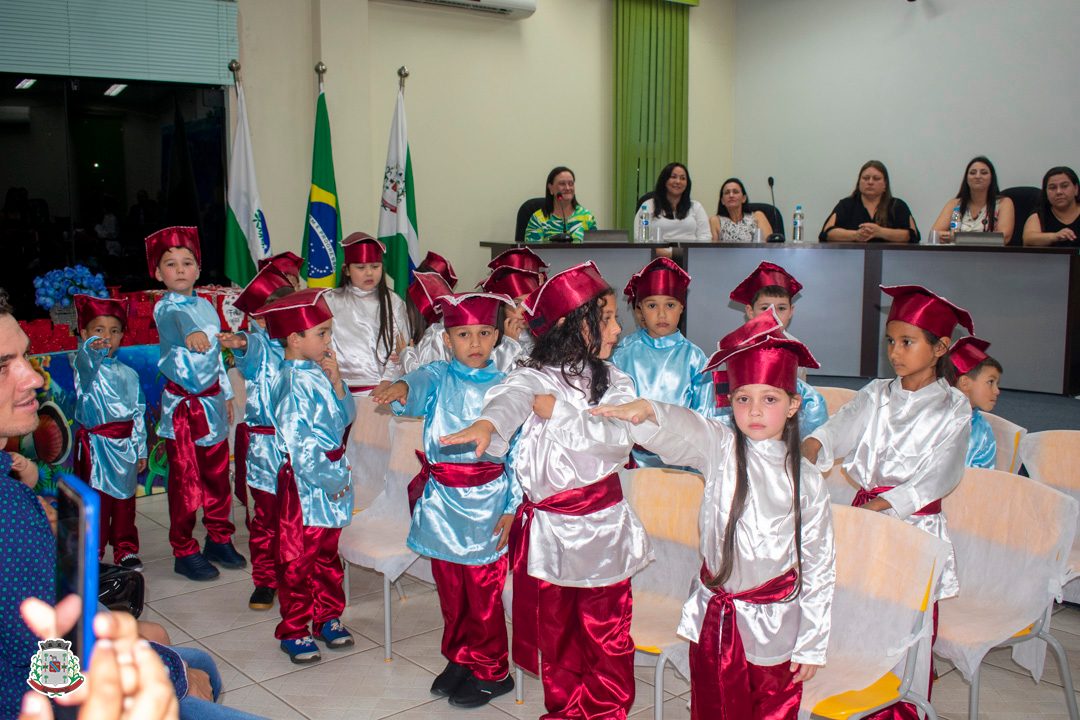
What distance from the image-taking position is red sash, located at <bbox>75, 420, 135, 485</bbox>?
401 cm

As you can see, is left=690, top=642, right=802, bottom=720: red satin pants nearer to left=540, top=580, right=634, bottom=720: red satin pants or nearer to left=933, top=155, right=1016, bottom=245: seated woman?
left=540, top=580, right=634, bottom=720: red satin pants

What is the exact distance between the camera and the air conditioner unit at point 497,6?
7770 mm

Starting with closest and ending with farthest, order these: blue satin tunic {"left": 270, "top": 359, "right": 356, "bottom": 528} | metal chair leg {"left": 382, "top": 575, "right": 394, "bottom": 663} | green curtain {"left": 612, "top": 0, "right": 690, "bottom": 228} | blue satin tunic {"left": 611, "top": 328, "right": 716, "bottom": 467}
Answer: blue satin tunic {"left": 270, "top": 359, "right": 356, "bottom": 528} < metal chair leg {"left": 382, "top": 575, "right": 394, "bottom": 663} < blue satin tunic {"left": 611, "top": 328, "right": 716, "bottom": 467} < green curtain {"left": 612, "top": 0, "right": 690, "bottom": 228}

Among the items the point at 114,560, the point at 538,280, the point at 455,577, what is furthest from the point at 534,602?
the point at 114,560

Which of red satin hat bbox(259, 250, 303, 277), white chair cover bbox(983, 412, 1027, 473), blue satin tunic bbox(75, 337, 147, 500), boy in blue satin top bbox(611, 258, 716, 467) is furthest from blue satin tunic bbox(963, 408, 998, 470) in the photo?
blue satin tunic bbox(75, 337, 147, 500)

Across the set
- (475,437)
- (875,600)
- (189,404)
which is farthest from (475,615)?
(189,404)

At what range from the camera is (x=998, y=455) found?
132 inches

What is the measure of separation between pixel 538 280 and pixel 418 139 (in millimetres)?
4398

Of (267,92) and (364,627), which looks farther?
(267,92)

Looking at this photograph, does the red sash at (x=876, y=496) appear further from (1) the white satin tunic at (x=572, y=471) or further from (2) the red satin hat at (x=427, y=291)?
(2) the red satin hat at (x=427, y=291)

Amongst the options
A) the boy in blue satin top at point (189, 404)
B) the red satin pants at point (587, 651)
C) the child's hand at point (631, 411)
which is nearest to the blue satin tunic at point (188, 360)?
the boy in blue satin top at point (189, 404)

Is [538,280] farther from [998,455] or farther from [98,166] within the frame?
[98,166]

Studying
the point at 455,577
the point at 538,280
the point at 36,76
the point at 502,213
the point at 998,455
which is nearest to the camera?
the point at 455,577

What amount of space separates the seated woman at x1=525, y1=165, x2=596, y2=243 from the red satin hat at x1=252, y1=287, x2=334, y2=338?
3.73m
